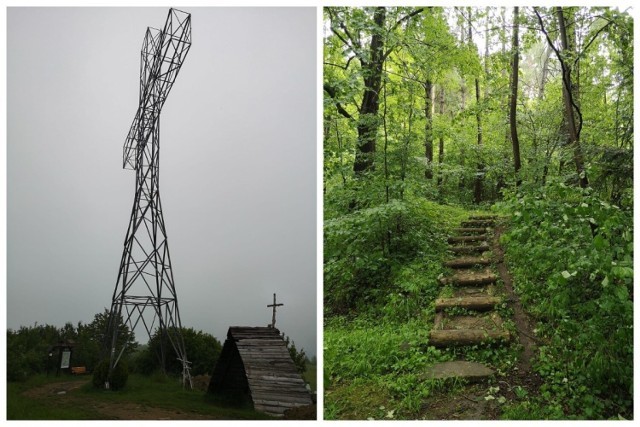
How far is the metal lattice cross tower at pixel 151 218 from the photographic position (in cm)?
321

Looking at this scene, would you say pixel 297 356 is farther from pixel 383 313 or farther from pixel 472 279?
pixel 472 279

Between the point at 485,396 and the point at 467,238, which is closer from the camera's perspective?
the point at 485,396

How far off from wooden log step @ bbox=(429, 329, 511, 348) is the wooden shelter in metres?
0.80

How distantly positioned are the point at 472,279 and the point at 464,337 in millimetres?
742

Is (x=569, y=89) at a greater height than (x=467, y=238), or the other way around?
(x=569, y=89)

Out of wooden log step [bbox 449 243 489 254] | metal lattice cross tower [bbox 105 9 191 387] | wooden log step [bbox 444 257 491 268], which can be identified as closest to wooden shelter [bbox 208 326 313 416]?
metal lattice cross tower [bbox 105 9 191 387]

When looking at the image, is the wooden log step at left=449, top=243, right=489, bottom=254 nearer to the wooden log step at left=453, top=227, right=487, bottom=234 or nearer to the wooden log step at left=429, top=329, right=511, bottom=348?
the wooden log step at left=453, top=227, right=487, bottom=234

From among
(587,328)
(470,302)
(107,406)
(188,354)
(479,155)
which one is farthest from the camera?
(479,155)

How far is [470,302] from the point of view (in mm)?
2924

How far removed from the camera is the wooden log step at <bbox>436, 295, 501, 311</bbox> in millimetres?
2883

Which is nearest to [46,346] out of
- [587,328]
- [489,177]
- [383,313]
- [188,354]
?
[188,354]

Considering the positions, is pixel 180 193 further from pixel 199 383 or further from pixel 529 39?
pixel 529 39

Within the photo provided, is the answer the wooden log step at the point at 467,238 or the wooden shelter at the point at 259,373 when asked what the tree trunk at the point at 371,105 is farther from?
the wooden shelter at the point at 259,373

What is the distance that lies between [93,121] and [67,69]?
0.36 metres
